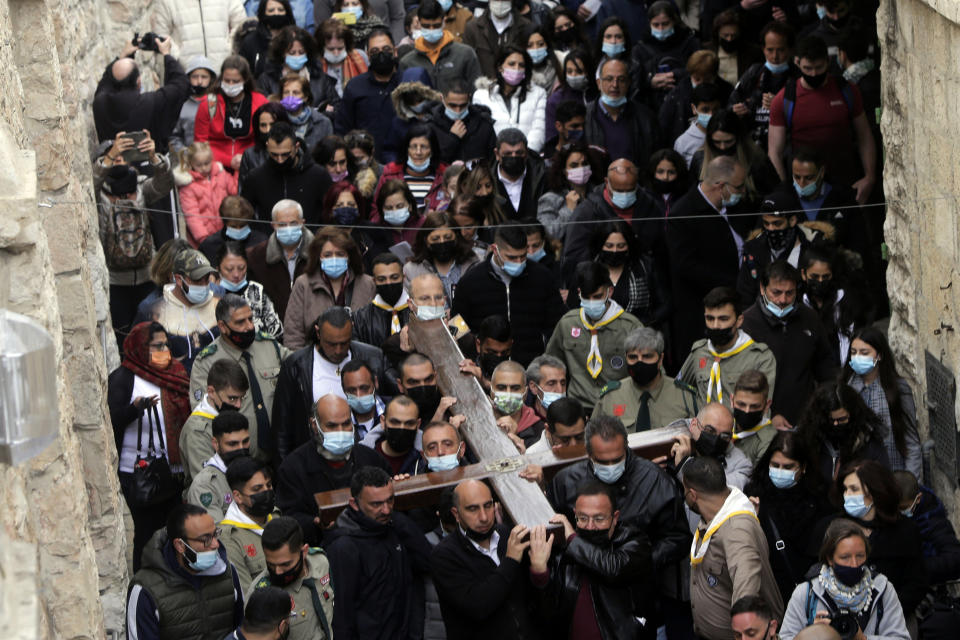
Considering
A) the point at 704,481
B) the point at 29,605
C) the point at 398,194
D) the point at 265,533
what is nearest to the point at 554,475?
the point at 704,481

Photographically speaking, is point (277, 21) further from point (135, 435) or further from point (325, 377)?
point (135, 435)

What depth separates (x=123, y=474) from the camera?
30.1 feet

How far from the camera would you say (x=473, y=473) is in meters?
8.31

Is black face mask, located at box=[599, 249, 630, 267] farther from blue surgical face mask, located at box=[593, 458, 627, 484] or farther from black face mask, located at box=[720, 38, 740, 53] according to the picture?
black face mask, located at box=[720, 38, 740, 53]

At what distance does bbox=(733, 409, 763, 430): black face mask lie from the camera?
8.88m

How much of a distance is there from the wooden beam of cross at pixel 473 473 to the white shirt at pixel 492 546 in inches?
13.0

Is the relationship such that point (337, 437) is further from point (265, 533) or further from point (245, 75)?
point (245, 75)

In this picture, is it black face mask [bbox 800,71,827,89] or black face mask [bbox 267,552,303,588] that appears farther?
black face mask [bbox 800,71,827,89]

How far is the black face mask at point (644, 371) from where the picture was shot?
9133mm

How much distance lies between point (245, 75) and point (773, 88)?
4.01 metres

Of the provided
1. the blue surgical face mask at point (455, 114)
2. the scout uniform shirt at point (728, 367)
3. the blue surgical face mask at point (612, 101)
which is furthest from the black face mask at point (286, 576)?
the blue surgical face mask at point (612, 101)

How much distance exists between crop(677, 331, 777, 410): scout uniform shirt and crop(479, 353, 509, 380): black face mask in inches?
45.0

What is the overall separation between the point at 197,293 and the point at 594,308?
7.83 feet

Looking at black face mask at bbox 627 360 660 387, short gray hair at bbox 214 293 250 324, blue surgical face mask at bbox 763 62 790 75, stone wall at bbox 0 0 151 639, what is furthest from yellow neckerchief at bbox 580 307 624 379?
blue surgical face mask at bbox 763 62 790 75
